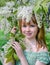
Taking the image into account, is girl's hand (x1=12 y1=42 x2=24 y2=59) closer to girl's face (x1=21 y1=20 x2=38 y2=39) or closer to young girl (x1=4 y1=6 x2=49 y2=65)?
young girl (x1=4 y1=6 x2=49 y2=65)

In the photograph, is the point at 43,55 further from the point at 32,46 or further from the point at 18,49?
the point at 18,49

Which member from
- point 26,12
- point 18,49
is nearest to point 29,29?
point 18,49

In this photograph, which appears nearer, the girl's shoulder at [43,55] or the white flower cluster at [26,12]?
the white flower cluster at [26,12]

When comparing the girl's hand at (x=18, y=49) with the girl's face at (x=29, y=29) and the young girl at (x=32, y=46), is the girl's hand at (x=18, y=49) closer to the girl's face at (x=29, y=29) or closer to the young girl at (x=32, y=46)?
the young girl at (x=32, y=46)

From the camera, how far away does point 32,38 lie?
2232 mm

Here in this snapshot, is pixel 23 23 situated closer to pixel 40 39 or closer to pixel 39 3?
pixel 40 39

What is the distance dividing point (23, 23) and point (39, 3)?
494mm

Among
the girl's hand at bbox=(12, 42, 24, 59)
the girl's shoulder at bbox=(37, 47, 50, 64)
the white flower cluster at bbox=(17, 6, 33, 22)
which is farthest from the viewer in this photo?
the girl's shoulder at bbox=(37, 47, 50, 64)

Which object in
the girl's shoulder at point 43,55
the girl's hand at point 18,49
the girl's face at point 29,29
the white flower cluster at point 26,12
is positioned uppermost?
the white flower cluster at point 26,12

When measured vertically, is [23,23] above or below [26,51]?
above

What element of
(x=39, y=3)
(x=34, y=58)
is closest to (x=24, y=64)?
(x=34, y=58)

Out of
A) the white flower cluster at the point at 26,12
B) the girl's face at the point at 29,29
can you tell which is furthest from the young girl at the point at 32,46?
the white flower cluster at the point at 26,12

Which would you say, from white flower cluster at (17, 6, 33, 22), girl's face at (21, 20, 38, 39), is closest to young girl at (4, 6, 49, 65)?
girl's face at (21, 20, 38, 39)

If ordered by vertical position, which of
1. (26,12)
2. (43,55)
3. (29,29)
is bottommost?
(43,55)
